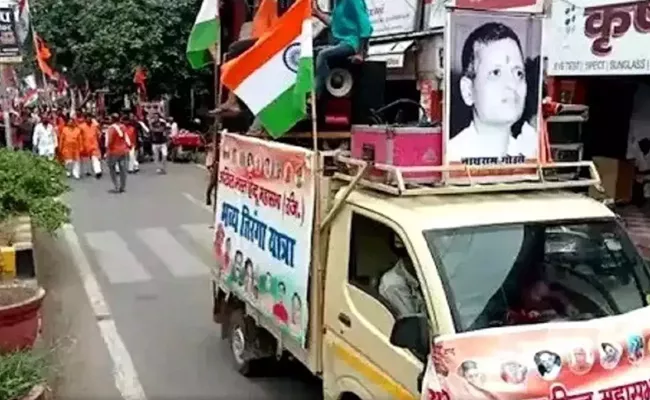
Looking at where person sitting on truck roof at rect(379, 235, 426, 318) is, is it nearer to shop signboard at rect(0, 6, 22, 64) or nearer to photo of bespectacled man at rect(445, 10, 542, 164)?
photo of bespectacled man at rect(445, 10, 542, 164)

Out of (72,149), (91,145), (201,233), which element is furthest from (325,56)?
(91,145)

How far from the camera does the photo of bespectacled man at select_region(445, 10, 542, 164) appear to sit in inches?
209

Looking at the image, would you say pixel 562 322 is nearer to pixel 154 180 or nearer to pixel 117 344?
pixel 117 344

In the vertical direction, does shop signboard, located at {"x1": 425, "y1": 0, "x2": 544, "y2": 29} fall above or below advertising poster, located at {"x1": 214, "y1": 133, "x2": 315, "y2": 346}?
above

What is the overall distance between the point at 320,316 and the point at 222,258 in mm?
2412

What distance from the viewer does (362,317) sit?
17.0ft

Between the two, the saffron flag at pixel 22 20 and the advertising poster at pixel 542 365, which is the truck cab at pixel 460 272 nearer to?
the advertising poster at pixel 542 365

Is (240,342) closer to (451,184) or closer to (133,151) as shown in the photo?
(451,184)

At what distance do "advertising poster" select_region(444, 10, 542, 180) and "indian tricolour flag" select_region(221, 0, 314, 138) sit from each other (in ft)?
3.59

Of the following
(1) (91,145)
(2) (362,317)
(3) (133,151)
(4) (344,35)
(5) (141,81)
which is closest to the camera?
(2) (362,317)

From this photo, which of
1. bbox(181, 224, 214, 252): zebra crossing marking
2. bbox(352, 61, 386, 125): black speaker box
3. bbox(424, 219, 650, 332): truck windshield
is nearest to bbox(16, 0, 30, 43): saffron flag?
bbox(181, 224, 214, 252): zebra crossing marking

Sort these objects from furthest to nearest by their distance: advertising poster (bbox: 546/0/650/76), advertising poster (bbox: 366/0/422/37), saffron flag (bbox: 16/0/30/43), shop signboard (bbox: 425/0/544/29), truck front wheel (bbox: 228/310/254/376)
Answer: saffron flag (bbox: 16/0/30/43) < advertising poster (bbox: 366/0/422/37) < shop signboard (bbox: 425/0/544/29) < advertising poster (bbox: 546/0/650/76) < truck front wheel (bbox: 228/310/254/376)

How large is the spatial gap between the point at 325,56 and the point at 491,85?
1.70 m

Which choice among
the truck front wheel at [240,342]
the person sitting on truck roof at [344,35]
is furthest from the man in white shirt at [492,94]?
the truck front wheel at [240,342]
